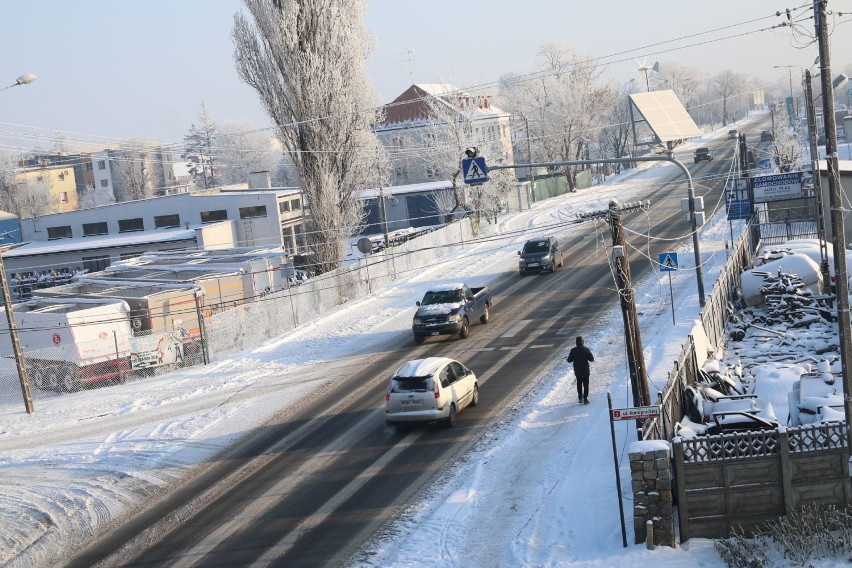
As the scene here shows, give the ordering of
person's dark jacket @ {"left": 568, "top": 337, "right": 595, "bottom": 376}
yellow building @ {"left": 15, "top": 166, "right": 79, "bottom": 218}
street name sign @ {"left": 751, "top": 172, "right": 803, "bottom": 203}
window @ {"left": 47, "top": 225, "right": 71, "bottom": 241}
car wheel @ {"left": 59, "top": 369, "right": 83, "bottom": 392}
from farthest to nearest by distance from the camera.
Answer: yellow building @ {"left": 15, "top": 166, "right": 79, "bottom": 218}
window @ {"left": 47, "top": 225, "right": 71, "bottom": 241}
street name sign @ {"left": 751, "top": 172, "right": 803, "bottom": 203}
car wheel @ {"left": 59, "top": 369, "right": 83, "bottom": 392}
person's dark jacket @ {"left": 568, "top": 337, "right": 595, "bottom": 376}

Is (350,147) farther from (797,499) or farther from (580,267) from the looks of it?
(797,499)

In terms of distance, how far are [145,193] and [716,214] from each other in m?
100

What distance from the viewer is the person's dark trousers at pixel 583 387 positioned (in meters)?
21.7

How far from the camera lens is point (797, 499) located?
13844mm

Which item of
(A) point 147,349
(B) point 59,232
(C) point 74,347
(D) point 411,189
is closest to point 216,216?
(B) point 59,232

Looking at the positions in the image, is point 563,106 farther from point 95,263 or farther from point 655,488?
point 655,488

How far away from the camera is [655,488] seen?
1358 cm

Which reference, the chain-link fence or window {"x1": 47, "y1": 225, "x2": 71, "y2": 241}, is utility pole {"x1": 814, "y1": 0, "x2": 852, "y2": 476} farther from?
window {"x1": 47, "y1": 225, "x2": 71, "y2": 241}

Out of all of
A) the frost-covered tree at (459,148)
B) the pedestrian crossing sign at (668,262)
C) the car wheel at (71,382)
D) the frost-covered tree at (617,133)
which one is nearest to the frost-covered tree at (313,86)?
the car wheel at (71,382)

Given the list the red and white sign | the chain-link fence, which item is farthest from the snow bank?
the red and white sign

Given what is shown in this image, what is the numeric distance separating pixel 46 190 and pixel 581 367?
397ft

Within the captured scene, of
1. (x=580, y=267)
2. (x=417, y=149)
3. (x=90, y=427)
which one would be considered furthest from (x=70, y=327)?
(x=417, y=149)

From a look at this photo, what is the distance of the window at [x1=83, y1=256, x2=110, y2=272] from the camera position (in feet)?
196

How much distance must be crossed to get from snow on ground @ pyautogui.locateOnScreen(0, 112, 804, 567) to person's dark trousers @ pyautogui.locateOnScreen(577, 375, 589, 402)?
0.40m
